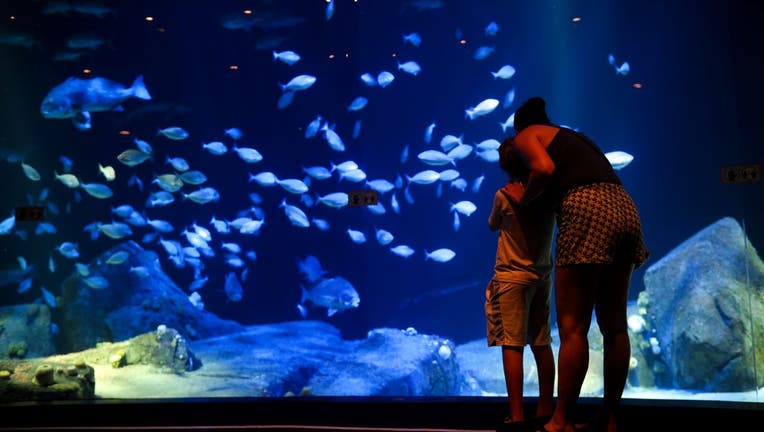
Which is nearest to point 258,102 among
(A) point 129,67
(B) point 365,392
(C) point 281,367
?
(A) point 129,67

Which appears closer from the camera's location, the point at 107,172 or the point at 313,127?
the point at 313,127

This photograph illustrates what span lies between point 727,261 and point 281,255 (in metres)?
5.93

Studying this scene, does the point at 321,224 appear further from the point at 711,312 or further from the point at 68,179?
the point at 711,312

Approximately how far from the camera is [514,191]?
291 centimetres

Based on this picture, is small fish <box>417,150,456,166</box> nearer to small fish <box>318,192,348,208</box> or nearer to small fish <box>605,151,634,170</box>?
small fish <box>318,192,348,208</box>

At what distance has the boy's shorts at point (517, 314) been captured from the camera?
2826 millimetres

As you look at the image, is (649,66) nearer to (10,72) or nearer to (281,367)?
(281,367)

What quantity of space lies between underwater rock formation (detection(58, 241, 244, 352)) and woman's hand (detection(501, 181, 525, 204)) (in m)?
6.35

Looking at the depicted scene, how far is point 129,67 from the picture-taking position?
724 centimetres

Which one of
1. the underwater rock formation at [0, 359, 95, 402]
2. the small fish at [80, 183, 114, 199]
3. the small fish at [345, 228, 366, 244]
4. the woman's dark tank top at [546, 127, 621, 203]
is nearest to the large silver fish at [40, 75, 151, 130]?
the small fish at [80, 183, 114, 199]

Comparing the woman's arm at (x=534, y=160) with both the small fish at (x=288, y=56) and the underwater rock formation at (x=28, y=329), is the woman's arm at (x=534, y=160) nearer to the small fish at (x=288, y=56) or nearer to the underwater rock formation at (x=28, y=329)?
the small fish at (x=288, y=56)

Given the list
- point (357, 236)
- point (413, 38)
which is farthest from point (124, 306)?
point (413, 38)

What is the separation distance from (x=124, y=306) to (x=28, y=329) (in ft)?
3.93

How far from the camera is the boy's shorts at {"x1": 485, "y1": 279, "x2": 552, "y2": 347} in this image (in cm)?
A: 283
